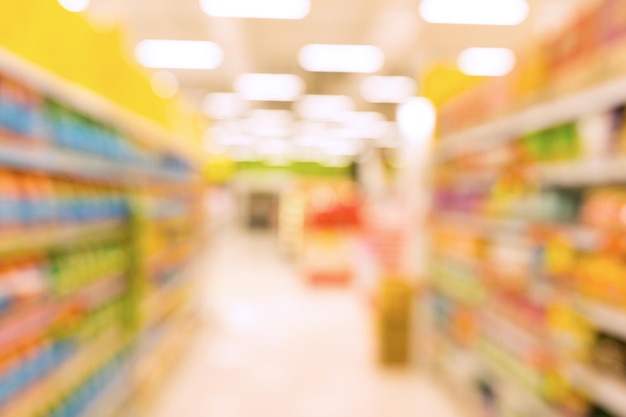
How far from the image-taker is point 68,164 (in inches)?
110

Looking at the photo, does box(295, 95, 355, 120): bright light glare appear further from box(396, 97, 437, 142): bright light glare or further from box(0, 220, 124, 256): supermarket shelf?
box(0, 220, 124, 256): supermarket shelf

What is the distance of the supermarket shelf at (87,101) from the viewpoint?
7.22ft

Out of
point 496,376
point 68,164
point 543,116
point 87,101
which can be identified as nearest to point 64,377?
point 68,164

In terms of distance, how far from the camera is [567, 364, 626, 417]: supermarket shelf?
232 cm

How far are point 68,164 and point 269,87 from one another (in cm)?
905

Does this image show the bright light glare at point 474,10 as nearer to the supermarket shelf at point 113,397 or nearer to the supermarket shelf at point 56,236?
A: the supermarket shelf at point 56,236

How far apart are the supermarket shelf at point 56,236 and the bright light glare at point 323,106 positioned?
30.4ft

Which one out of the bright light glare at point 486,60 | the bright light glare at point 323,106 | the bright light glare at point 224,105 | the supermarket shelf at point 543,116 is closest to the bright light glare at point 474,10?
the bright light glare at point 486,60

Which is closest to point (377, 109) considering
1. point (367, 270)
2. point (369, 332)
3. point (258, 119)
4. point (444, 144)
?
point (258, 119)

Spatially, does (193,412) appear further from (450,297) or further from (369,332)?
(369,332)

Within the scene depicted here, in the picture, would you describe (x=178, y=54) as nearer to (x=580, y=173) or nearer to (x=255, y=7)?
(x=255, y=7)

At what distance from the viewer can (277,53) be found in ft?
31.3

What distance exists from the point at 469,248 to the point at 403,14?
3832 millimetres

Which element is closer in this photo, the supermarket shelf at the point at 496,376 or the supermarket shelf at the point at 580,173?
the supermarket shelf at the point at 580,173
